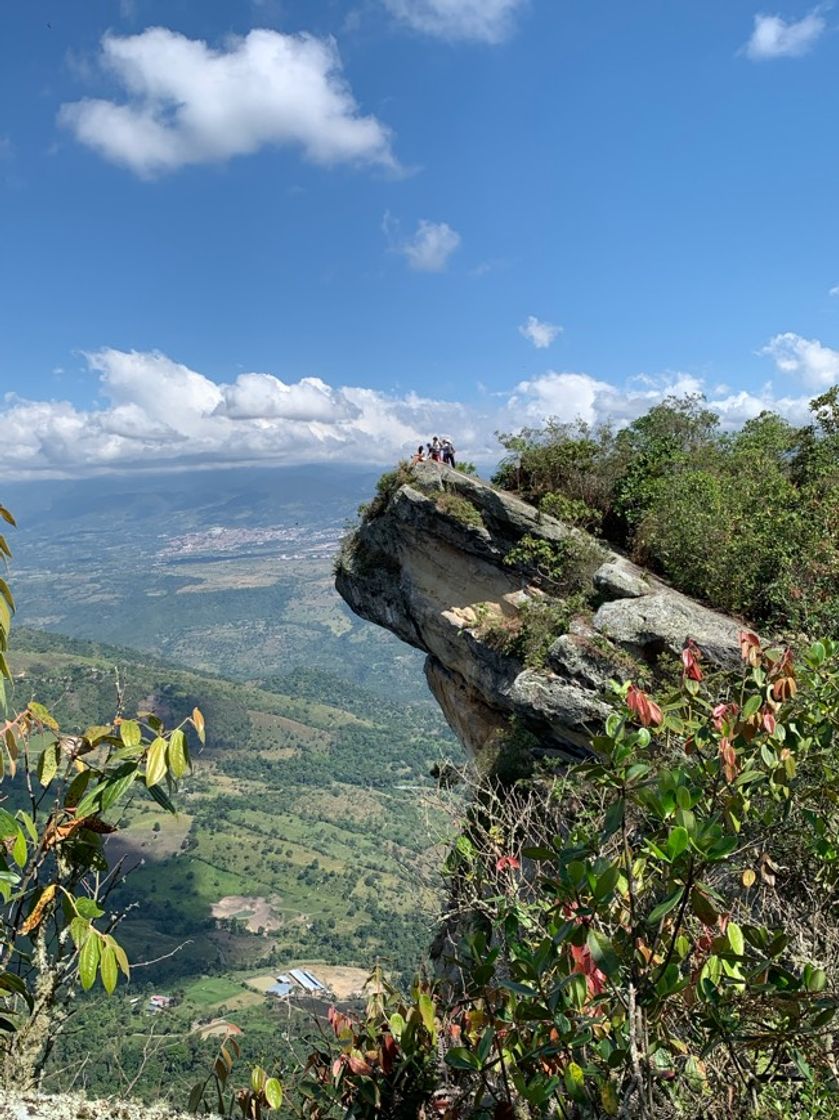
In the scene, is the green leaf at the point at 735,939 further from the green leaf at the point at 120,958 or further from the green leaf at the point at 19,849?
the green leaf at the point at 19,849

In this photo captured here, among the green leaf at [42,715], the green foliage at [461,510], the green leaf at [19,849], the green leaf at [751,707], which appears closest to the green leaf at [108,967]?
the green leaf at [19,849]

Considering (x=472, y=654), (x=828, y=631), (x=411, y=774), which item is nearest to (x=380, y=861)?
(x=411, y=774)

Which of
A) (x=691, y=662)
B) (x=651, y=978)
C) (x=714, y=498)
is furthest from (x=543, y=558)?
(x=651, y=978)

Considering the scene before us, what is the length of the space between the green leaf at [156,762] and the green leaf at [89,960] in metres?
0.51

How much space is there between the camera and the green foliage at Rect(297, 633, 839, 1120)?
2395 mm

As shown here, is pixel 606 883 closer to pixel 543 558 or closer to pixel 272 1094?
pixel 272 1094

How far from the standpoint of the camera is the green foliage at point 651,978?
2395mm

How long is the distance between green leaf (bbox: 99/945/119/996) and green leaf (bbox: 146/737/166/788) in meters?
0.54

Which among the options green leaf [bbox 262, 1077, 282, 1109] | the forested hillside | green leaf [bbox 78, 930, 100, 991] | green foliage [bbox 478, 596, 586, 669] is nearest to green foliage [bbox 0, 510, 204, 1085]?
green leaf [bbox 78, 930, 100, 991]

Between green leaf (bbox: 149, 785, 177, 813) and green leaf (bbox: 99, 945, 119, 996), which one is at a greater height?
green leaf (bbox: 149, 785, 177, 813)

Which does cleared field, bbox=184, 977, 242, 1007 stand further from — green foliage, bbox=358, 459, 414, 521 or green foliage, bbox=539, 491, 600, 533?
green foliage, bbox=539, 491, 600, 533

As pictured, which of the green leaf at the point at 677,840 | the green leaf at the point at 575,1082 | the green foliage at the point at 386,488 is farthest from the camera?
the green foliage at the point at 386,488

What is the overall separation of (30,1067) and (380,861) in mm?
135411

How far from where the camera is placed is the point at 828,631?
11.0m
